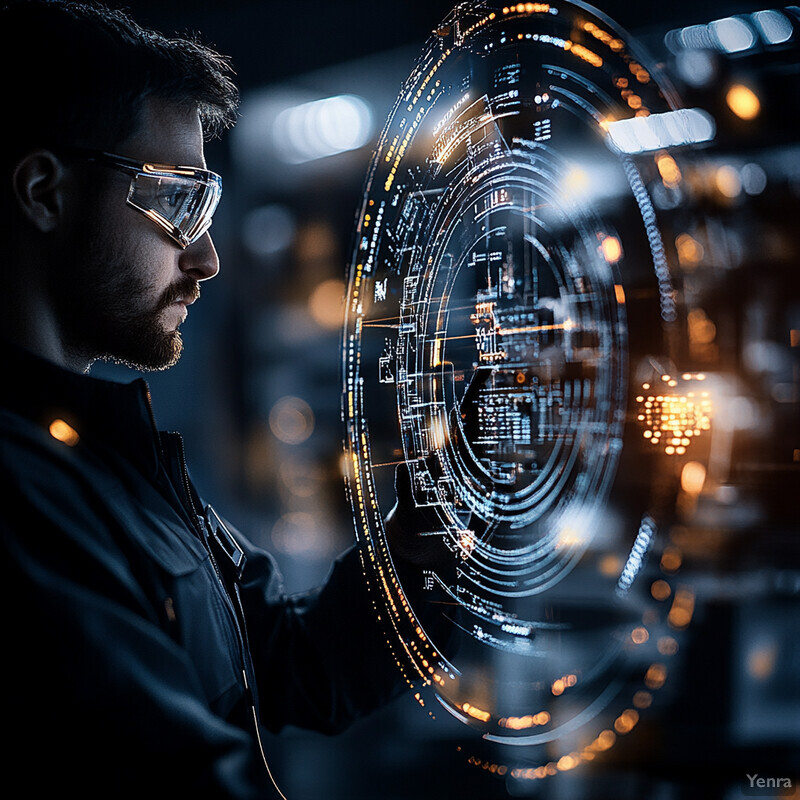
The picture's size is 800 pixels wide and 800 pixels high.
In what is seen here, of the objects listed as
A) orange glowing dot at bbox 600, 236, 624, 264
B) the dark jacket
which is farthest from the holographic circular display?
the dark jacket

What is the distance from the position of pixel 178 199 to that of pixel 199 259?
83mm

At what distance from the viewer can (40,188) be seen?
0.86 m

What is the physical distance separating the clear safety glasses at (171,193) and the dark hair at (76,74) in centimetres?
3

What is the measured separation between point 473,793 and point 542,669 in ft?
0.81

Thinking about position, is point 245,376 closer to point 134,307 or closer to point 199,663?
point 134,307

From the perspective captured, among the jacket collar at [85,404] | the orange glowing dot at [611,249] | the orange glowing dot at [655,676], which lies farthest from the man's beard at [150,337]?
the orange glowing dot at [655,676]

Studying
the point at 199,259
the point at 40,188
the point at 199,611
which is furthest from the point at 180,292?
the point at 199,611

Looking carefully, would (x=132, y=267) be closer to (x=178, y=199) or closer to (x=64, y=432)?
(x=178, y=199)

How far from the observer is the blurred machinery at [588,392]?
49 centimetres

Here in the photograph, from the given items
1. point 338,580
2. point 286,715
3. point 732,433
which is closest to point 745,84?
point 732,433

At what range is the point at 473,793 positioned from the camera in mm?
810

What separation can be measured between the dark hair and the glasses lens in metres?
0.06

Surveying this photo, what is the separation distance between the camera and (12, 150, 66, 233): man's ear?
2.78ft

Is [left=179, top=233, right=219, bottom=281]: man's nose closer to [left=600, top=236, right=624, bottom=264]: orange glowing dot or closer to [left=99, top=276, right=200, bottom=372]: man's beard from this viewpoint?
[left=99, top=276, right=200, bottom=372]: man's beard
